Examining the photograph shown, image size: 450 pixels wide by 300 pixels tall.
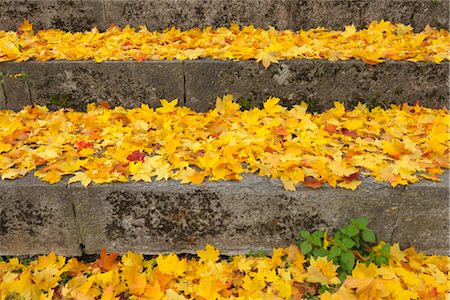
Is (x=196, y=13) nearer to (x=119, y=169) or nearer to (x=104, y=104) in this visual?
(x=104, y=104)

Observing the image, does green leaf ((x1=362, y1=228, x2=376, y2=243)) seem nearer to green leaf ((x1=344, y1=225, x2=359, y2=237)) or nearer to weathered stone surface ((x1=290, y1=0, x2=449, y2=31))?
green leaf ((x1=344, y1=225, x2=359, y2=237))

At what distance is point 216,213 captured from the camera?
2.48m

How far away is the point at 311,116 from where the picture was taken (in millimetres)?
3197

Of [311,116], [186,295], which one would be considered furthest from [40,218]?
[311,116]

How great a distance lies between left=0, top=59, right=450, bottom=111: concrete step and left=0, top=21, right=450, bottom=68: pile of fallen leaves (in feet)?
0.27

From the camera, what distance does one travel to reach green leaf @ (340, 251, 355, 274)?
7.48ft

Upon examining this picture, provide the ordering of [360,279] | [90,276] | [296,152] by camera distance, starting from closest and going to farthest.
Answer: [360,279] < [90,276] < [296,152]

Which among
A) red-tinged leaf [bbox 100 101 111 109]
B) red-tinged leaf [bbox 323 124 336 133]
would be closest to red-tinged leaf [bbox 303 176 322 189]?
red-tinged leaf [bbox 323 124 336 133]

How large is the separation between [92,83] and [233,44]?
4.13 feet

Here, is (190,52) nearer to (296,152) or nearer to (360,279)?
(296,152)

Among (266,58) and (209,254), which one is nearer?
(209,254)

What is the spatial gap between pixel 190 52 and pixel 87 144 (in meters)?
1.17

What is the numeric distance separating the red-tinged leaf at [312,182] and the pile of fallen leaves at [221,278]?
0.44m

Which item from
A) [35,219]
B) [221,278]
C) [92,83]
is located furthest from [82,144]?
[221,278]
